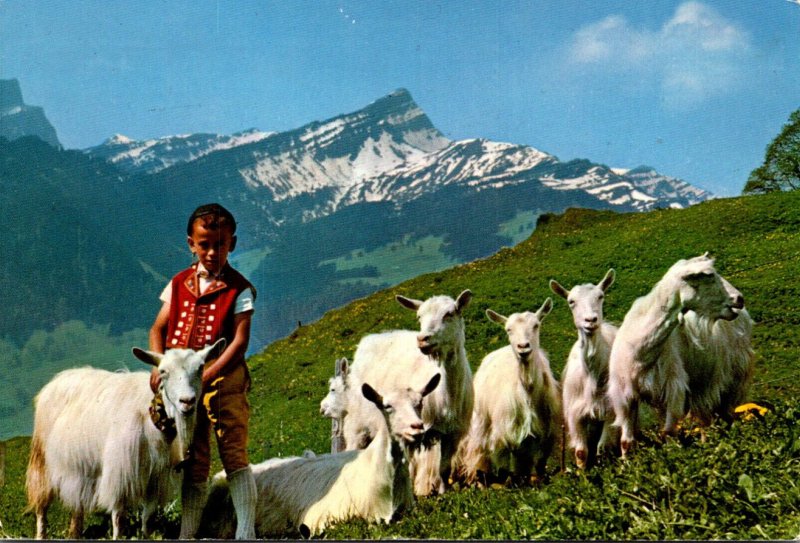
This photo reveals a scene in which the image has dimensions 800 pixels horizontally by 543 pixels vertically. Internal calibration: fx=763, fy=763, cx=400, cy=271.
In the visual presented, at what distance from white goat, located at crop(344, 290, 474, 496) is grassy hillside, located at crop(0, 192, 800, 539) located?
56 centimetres

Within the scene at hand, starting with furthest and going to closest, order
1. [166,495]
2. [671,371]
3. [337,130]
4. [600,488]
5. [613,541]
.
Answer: [337,130] → [671,371] → [166,495] → [600,488] → [613,541]

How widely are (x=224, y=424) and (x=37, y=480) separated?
2233mm

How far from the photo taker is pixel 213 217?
267 inches

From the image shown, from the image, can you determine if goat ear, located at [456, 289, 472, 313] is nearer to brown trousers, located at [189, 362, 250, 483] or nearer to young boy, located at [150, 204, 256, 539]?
young boy, located at [150, 204, 256, 539]

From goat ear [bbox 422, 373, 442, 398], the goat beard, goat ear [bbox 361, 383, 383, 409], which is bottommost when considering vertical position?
the goat beard

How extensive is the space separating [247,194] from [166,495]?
3701 millimetres

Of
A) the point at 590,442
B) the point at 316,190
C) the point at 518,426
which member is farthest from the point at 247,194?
the point at 590,442

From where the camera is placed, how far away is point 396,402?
662 centimetres

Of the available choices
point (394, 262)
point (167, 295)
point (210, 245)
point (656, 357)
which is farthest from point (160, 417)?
point (656, 357)

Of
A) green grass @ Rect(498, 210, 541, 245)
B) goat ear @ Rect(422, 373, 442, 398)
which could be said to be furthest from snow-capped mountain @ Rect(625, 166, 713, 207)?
goat ear @ Rect(422, 373, 442, 398)

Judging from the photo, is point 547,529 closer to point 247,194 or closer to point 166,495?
point 166,495

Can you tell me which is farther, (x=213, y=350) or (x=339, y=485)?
(x=339, y=485)

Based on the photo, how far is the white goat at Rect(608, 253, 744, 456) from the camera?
7641 mm

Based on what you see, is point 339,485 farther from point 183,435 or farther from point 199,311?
point 199,311
